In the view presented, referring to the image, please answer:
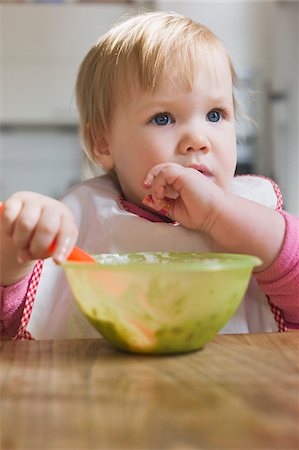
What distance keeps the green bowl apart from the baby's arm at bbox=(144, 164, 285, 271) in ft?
0.64

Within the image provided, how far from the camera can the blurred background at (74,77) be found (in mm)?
4277

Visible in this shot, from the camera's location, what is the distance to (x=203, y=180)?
0.97 m

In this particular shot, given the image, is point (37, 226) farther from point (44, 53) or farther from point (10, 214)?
point (44, 53)

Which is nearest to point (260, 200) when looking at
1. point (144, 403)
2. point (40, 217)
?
point (40, 217)

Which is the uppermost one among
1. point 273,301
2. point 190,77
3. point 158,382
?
point 190,77

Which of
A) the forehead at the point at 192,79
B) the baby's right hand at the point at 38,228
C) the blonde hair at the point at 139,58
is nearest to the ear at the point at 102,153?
the blonde hair at the point at 139,58

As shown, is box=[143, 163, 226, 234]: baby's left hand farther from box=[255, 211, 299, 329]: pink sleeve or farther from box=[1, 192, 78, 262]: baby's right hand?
box=[1, 192, 78, 262]: baby's right hand

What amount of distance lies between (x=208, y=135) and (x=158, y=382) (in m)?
0.54

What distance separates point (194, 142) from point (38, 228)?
0.38 m

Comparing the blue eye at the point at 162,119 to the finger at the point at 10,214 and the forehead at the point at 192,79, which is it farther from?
the finger at the point at 10,214

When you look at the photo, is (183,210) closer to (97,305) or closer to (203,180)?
(203,180)

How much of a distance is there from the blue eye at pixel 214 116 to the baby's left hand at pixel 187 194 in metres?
0.18

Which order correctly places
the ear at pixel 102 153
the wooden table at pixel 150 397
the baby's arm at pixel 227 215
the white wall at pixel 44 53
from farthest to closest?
the white wall at pixel 44 53, the ear at pixel 102 153, the baby's arm at pixel 227 215, the wooden table at pixel 150 397

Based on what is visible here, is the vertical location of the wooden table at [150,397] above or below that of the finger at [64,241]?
below
